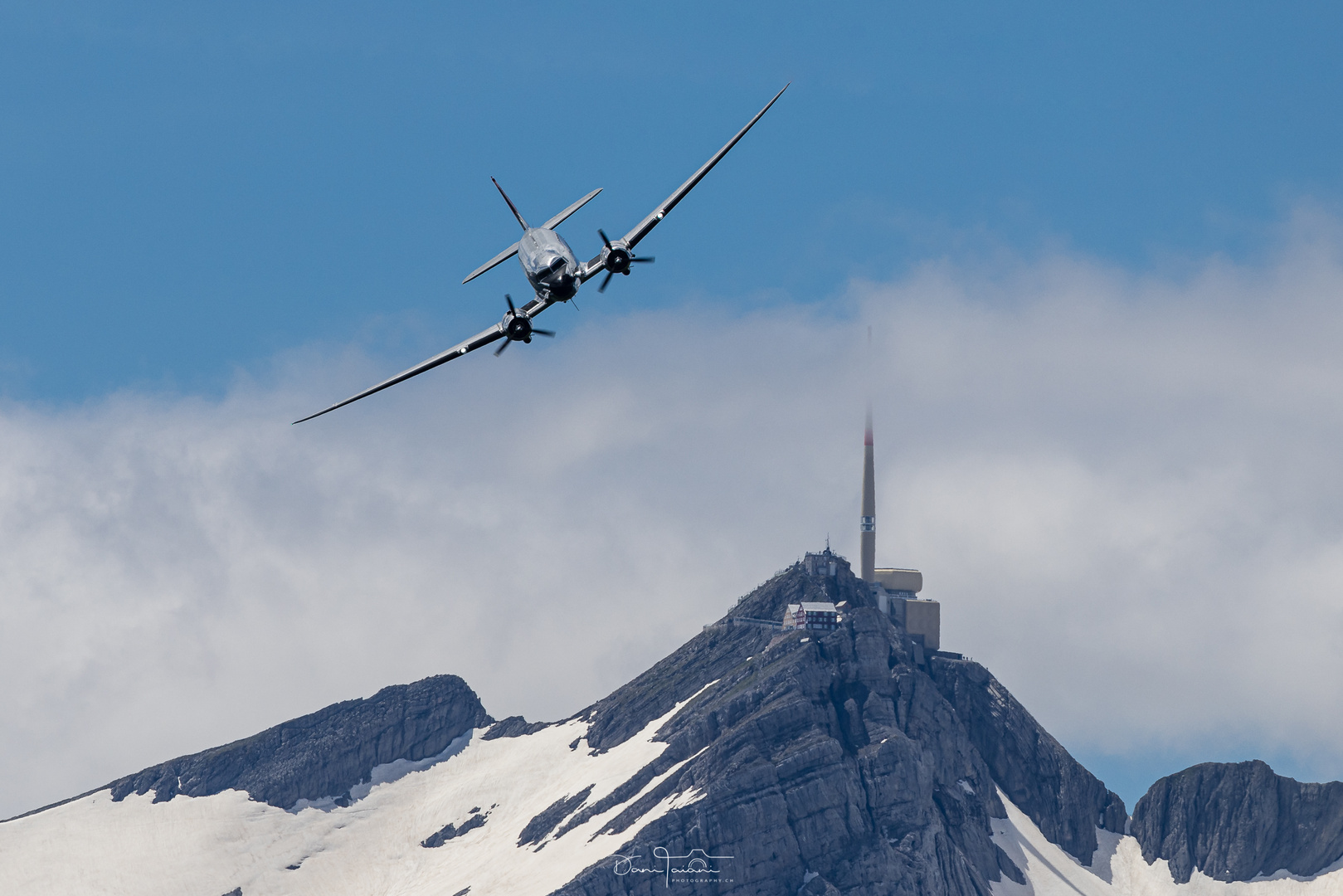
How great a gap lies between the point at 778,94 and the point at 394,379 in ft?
109

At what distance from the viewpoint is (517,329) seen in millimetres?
124062

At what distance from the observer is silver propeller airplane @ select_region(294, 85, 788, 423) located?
12369cm

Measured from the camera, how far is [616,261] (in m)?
129

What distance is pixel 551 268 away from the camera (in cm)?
12425

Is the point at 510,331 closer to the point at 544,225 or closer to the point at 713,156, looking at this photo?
the point at 544,225

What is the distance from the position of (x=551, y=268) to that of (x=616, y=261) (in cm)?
625

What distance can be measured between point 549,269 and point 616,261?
20.7 ft

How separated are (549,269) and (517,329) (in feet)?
15.3

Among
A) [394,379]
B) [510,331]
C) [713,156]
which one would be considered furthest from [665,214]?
[394,379]

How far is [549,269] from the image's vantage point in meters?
124

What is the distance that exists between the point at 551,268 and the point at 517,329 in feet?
15.7

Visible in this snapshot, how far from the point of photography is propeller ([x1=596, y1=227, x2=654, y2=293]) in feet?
422

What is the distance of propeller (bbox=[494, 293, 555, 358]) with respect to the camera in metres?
124

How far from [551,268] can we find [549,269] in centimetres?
14
